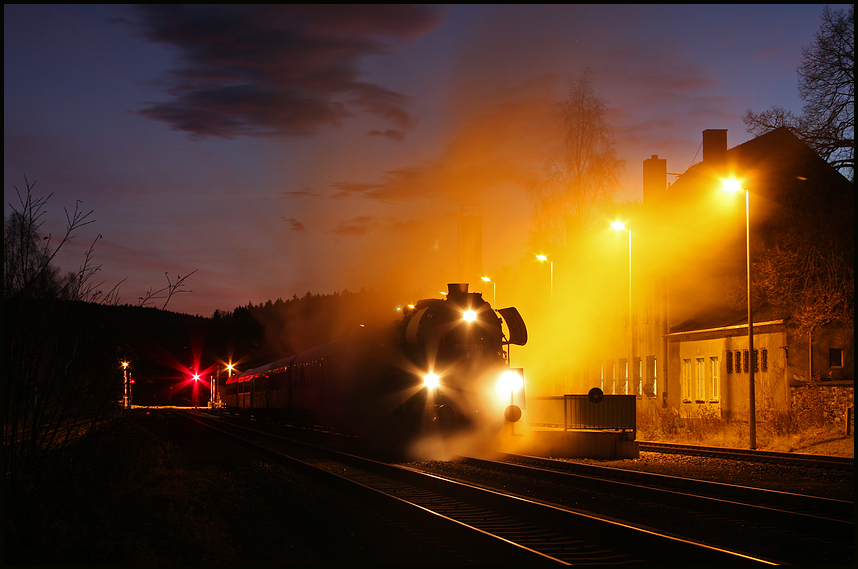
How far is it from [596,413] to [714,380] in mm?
13402

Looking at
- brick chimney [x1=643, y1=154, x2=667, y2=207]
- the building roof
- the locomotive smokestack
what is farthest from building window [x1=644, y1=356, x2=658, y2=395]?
the locomotive smokestack

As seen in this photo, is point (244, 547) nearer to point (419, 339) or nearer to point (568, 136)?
point (419, 339)

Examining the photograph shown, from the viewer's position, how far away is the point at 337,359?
2411 cm

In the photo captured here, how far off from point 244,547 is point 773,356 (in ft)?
82.2

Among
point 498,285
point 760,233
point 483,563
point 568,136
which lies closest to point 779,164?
point 760,233

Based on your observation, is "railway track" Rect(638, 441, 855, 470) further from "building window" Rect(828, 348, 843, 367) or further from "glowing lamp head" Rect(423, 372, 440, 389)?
"building window" Rect(828, 348, 843, 367)

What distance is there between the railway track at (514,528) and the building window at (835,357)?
62.8 ft

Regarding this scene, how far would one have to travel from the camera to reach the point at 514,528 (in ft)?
33.4

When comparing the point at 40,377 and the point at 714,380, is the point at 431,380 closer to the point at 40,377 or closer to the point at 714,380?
the point at 40,377

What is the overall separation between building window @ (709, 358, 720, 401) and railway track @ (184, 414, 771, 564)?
21.5 meters

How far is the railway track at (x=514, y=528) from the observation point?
27.0ft

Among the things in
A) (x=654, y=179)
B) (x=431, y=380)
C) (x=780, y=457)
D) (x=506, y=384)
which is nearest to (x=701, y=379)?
(x=654, y=179)

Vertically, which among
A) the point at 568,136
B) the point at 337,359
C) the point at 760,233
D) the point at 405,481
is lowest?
the point at 405,481

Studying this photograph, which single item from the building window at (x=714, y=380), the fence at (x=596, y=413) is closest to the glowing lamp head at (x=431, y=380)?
the fence at (x=596, y=413)
